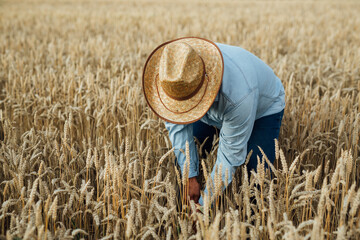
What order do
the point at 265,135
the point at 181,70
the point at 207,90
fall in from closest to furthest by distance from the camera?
1. the point at 181,70
2. the point at 207,90
3. the point at 265,135

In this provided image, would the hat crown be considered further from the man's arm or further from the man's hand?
the man's hand

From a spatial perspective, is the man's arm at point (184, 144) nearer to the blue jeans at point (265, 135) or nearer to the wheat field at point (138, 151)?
the wheat field at point (138, 151)

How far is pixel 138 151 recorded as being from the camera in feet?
5.99

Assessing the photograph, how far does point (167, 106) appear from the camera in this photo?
1701mm

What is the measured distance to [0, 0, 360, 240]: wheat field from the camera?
4.68 feet

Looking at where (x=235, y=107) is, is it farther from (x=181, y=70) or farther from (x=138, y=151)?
(x=138, y=151)

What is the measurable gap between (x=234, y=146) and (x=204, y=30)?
18.4 feet

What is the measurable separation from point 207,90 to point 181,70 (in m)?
0.20

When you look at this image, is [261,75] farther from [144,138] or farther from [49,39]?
[49,39]

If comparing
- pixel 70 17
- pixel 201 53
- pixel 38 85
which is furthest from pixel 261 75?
pixel 70 17

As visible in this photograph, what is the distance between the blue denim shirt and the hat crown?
0.66 ft

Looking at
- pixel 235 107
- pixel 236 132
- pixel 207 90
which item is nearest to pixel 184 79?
pixel 207 90

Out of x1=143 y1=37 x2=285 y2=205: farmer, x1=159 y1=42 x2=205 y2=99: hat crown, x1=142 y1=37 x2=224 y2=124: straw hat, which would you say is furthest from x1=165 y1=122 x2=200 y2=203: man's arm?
x1=159 y1=42 x2=205 y2=99: hat crown

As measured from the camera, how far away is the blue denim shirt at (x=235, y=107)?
66.7 inches
